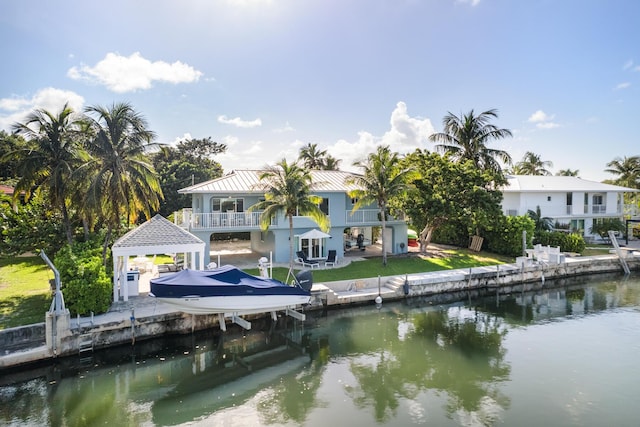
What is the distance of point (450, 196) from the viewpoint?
27.5 m

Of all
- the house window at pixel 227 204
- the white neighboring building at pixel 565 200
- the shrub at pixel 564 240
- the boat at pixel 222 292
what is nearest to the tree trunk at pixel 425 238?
the shrub at pixel 564 240

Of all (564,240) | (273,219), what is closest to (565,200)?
(564,240)

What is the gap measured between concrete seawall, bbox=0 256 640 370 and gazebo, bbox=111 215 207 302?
3.77 feet

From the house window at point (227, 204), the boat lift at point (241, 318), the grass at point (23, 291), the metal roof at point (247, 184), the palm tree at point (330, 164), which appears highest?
the palm tree at point (330, 164)

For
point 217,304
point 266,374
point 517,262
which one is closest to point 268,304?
point 217,304

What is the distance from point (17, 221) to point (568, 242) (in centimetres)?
3806

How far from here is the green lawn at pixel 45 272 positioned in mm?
15492

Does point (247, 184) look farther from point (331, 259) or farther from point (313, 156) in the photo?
point (313, 156)

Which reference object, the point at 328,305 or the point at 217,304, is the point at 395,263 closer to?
the point at 328,305

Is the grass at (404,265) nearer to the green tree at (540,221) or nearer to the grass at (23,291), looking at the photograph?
the green tree at (540,221)

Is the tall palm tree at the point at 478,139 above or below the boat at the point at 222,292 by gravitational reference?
above

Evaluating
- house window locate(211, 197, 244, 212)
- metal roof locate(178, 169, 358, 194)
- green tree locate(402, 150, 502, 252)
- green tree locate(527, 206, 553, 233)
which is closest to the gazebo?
metal roof locate(178, 169, 358, 194)

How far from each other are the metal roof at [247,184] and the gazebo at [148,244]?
5.54 m

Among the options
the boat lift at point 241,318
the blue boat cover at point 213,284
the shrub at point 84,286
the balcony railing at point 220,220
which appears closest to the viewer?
the shrub at point 84,286
